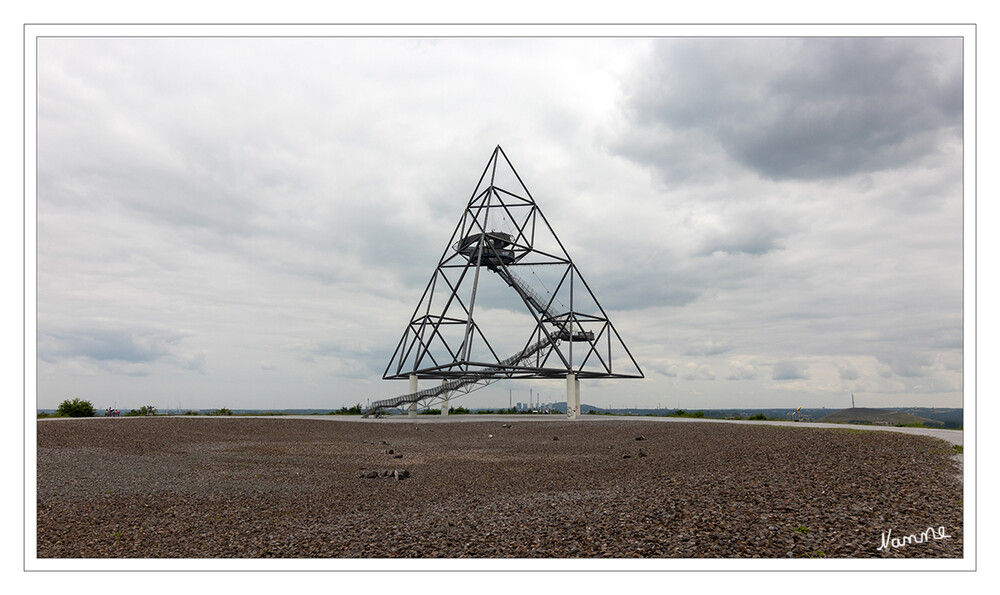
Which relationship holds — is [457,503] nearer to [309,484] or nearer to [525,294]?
[309,484]

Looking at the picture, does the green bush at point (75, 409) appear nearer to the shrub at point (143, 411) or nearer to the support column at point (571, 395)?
the shrub at point (143, 411)

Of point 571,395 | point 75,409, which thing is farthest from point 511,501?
point 75,409

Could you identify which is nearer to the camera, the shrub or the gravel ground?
the gravel ground

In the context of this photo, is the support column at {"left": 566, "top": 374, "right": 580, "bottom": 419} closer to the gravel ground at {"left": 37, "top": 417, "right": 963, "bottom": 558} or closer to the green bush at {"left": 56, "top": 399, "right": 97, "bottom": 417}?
the gravel ground at {"left": 37, "top": 417, "right": 963, "bottom": 558}

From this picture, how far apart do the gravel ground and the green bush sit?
17.8 meters

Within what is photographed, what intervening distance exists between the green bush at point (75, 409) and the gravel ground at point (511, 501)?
58.4ft

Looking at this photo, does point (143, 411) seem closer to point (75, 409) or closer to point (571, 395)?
point (75, 409)

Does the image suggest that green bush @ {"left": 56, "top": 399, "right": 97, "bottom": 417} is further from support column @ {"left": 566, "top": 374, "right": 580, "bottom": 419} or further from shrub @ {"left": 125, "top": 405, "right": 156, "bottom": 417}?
support column @ {"left": 566, "top": 374, "right": 580, "bottom": 419}

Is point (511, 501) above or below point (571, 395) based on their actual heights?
above

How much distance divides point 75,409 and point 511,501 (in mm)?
32727

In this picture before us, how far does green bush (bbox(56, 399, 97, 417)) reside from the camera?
101 feet

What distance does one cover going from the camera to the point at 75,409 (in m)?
31.1

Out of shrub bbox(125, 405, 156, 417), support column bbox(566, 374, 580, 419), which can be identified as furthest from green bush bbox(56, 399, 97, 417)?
support column bbox(566, 374, 580, 419)

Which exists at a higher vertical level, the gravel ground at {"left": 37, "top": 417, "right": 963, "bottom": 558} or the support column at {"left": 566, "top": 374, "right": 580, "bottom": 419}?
the gravel ground at {"left": 37, "top": 417, "right": 963, "bottom": 558}
